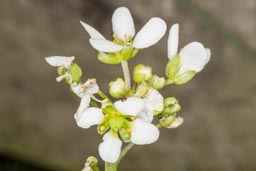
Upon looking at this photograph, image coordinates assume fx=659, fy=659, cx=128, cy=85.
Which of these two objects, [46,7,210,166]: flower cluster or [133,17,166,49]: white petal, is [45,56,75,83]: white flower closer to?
[46,7,210,166]: flower cluster

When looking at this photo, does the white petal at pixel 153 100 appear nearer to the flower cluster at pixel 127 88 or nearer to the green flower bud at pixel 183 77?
the flower cluster at pixel 127 88

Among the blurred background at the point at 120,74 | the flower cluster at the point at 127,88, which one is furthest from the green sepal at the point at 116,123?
the blurred background at the point at 120,74

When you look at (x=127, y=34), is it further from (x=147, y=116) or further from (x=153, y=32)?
(x=147, y=116)

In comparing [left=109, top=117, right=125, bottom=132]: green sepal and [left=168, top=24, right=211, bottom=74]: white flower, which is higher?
[left=168, top=24, right=211, bottom=74]: white flower

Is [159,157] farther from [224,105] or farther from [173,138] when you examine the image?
[224,105]

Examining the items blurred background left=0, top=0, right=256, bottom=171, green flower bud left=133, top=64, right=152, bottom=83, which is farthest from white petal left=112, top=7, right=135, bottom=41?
blurred background left=0, top=0, right=256, bottom=171

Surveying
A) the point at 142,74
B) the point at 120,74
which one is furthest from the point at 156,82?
the point at 120,74
